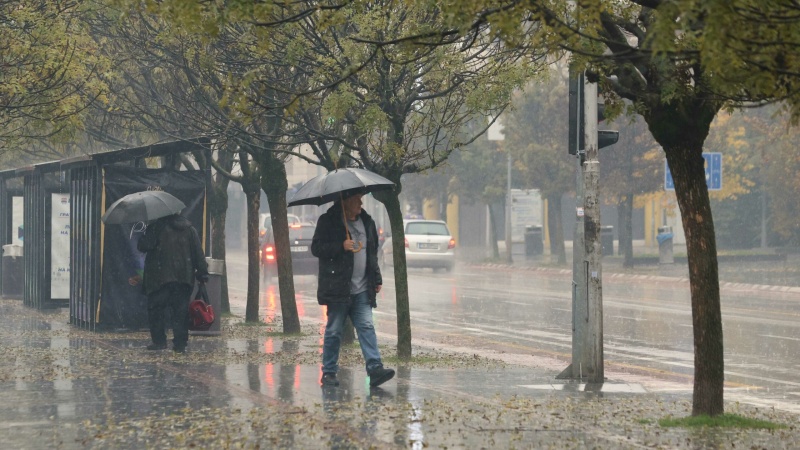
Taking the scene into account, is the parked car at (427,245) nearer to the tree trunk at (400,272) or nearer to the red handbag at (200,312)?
the red handbag at (200,312)

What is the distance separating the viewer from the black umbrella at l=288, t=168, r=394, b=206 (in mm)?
11484

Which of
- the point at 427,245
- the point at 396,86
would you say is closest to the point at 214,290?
the point at 396,86

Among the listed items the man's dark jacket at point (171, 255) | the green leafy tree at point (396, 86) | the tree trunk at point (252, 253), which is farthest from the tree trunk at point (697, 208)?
the tree trunk at point (252, 253)

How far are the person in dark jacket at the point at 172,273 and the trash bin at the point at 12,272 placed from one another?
45.4 feet

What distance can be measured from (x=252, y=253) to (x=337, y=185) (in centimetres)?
965

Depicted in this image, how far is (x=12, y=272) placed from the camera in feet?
92.0

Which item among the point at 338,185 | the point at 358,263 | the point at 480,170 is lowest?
the point at 358,263

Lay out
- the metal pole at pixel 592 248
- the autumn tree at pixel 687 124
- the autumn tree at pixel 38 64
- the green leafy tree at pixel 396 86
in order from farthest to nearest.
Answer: the autumn tree at pixel 38 64, the green leafy tree at pixel 396 86, the metal pole at pixel 592 248, the autumn tree at pixel 687 124

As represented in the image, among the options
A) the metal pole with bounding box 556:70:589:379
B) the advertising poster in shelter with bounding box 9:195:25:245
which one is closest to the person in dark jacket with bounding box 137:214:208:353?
the metal pole with bounding box 556:70:589:379

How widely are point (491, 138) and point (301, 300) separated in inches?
1039

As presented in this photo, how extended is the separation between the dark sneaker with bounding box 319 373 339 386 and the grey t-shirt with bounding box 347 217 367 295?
76 centimetres

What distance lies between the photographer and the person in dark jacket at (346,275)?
37.2ft

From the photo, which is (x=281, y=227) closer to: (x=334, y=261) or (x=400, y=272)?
(x=400, y=272)

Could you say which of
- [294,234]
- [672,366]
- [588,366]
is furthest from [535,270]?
[588,366]
